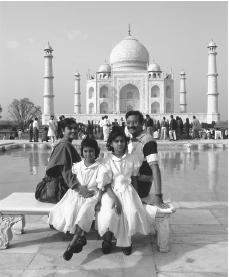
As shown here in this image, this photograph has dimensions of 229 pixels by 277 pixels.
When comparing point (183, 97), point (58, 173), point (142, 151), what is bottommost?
point (58, 173)

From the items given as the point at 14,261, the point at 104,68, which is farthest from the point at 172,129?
the point at 104,68

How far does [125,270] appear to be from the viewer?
7.80ft

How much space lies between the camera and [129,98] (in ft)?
134

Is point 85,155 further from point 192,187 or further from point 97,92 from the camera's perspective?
point 97,92

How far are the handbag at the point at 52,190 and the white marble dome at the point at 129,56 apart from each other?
38000mm

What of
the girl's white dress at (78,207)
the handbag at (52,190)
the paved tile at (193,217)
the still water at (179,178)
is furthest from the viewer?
the still water at (179,178)

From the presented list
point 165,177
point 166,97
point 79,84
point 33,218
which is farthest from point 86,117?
point 33,218

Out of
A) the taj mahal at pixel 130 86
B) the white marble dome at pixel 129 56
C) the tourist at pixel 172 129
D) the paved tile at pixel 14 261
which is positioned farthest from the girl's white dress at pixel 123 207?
the white marble dome at pixel 129 56

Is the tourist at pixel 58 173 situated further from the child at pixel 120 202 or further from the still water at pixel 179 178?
the still water at pixel 179 178

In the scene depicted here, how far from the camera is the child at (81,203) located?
107 inches

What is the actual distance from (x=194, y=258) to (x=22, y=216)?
140 centimetres

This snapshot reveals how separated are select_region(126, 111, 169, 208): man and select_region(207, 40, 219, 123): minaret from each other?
31622mm

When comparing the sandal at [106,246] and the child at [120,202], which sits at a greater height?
the child at [120,202]

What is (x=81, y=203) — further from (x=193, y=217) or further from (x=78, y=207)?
(x=193, y=217)
